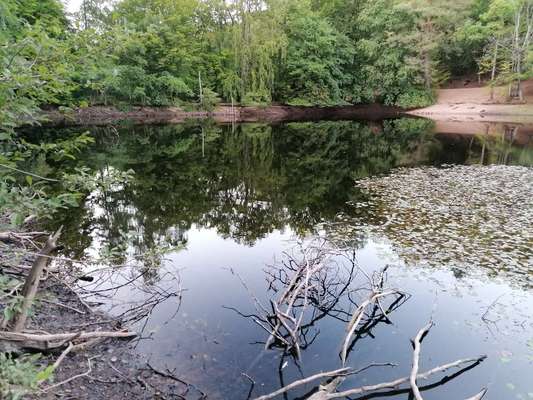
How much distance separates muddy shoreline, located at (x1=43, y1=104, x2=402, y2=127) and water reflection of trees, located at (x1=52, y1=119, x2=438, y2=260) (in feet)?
32.1

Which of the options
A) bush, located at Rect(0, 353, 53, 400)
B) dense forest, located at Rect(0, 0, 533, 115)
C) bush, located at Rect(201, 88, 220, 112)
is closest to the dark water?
bush, located at Rect(0, 353, 53, 400)

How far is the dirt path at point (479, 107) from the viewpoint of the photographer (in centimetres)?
3897

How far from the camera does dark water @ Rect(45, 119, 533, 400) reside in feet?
17.3

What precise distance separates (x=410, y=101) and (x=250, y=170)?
35758mm

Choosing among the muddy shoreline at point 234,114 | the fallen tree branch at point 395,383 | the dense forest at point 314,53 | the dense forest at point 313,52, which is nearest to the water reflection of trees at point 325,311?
the fallen tree branch at point 395,383

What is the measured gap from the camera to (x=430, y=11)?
42.3 metres

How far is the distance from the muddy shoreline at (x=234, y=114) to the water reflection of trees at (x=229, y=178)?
9.79 meters

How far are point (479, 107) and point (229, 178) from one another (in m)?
35.8

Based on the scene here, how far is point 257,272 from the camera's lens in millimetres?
8164

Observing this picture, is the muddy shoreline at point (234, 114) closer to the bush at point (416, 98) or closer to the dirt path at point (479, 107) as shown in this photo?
the bush at point (416, 98)

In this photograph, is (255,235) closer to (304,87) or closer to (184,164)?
(184,164)

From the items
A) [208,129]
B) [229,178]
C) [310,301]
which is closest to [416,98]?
[208,129]

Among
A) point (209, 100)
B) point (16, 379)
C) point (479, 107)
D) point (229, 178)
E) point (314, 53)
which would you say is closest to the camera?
point (16, 379)

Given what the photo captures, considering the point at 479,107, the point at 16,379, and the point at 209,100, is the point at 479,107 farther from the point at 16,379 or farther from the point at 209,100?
the point at 16,379
